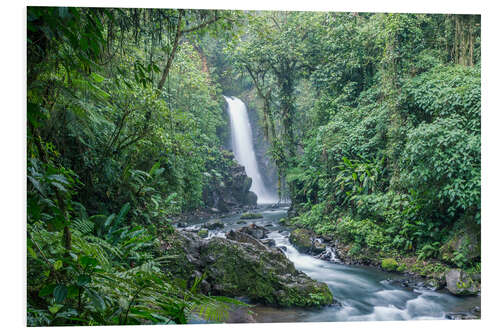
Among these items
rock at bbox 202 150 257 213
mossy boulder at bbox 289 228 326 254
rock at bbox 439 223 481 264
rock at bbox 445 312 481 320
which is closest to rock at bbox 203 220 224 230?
rock at bbox 202 150 257 213

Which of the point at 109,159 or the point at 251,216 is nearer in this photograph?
A: the point at 109,159

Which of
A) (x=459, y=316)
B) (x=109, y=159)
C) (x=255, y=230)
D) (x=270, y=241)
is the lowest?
(x=459, y=316)

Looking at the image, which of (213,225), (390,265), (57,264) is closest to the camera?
(57,264)

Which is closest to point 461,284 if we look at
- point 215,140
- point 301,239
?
point 301,239

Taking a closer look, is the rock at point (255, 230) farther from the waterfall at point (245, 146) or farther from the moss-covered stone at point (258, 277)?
the moss-covered stone at point (258, 277)

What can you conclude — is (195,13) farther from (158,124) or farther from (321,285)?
(321,285)

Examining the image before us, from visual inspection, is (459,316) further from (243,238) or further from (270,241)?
(270,241)

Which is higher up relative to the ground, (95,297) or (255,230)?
(95,297)

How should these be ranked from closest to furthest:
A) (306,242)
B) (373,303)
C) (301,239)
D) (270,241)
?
(373,303) → (306,242) → (301,239) → (270,241)
